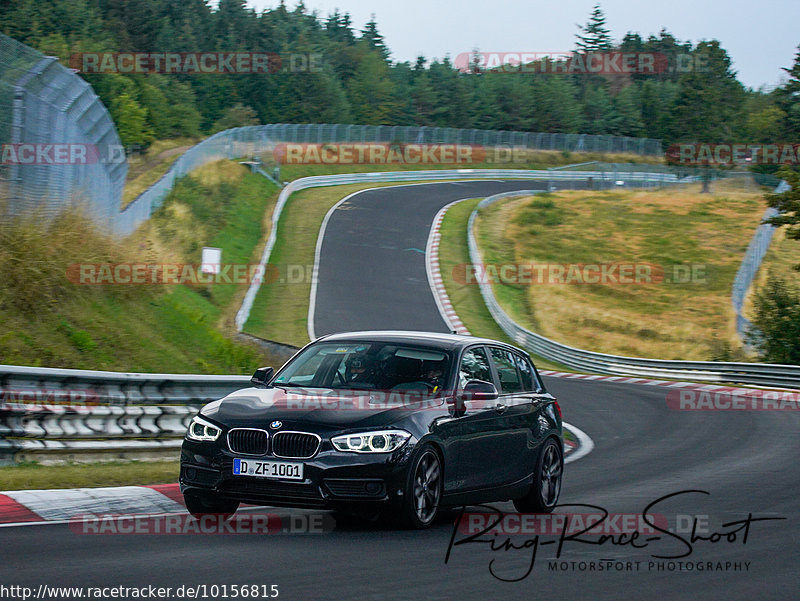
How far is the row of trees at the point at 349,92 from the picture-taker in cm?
9112

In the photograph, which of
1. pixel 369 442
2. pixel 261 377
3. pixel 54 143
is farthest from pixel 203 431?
pixel 54 143

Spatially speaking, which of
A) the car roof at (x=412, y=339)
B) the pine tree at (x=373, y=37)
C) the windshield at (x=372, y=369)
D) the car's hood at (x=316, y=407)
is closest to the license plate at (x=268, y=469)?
the car's hood at (x=316, y=407)

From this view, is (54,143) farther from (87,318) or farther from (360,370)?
(360,370)

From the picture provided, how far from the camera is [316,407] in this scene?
7.91 meters

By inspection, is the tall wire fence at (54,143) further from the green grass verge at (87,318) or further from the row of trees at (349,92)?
the row of trees at (349,92)

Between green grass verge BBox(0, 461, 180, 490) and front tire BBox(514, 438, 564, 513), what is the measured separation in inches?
133

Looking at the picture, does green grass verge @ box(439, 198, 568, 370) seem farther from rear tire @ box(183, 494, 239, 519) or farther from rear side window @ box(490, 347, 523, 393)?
rear tire @ box(183, 494, 239, 519)

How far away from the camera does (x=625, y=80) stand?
177250 millimetres

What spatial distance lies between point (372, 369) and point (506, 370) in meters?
1.48

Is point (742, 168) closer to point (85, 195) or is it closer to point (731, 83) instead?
point (731, 83)

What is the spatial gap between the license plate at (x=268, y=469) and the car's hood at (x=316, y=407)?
0.28 metres

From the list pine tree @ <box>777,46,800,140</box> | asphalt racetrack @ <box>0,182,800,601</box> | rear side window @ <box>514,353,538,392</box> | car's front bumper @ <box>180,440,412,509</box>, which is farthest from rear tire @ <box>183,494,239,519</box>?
pine tree @ <box>777,46,800,140</box>

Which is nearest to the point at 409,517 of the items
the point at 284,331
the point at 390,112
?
the point at 284,331

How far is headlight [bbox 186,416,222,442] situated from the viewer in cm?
779
